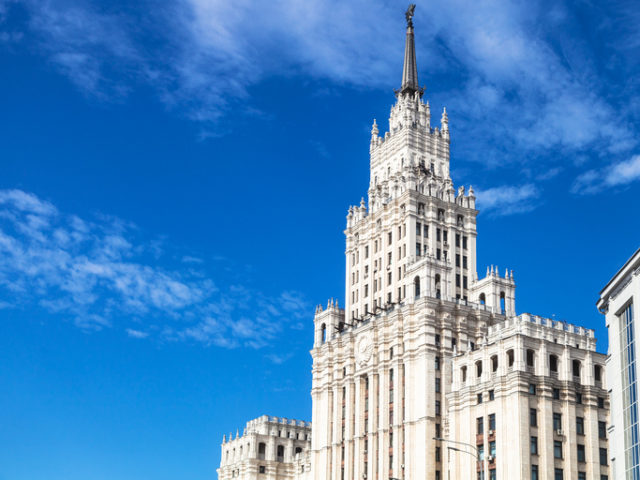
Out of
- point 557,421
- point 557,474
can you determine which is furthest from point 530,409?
point 557,474

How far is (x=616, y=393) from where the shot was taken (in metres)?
83.5

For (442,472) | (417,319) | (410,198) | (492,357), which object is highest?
(410,198)

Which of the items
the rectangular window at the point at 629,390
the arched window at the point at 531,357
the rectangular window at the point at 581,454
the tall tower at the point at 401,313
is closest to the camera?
the rectangular window at the point at 629,390

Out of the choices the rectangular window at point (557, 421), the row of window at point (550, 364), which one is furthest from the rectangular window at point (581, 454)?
the row of window at point (550, 364)

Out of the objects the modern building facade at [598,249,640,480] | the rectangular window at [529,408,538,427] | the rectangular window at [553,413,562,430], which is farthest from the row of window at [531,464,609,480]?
the modern building facade at [598,249,640,480]

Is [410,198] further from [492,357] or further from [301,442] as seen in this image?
[301,442]

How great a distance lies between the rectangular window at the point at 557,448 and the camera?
11406 centimetres

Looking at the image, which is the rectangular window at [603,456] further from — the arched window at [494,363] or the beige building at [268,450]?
the beige building at [268,450]

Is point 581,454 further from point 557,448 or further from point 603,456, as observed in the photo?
point 557,448

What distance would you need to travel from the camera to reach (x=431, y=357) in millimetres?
132375

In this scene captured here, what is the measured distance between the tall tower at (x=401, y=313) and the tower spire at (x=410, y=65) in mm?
1309

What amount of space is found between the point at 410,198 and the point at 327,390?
33.8m

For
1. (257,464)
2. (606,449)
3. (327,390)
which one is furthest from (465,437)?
(257,464)

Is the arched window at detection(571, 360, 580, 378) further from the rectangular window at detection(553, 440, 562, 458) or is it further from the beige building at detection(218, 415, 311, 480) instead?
the beige building at detection(218, 415, 311, 480)
